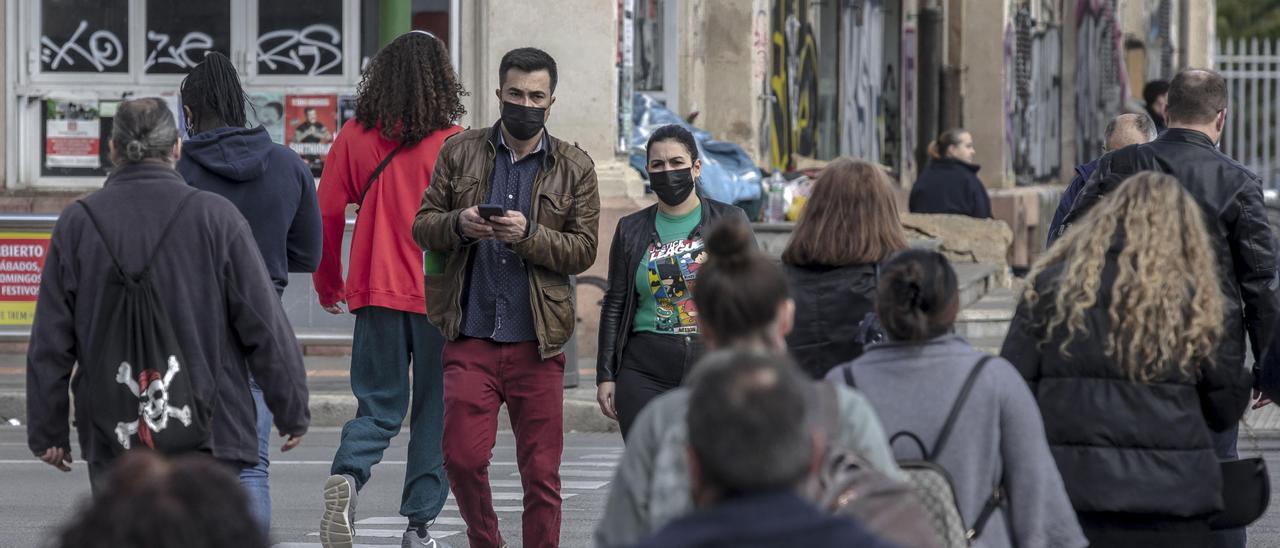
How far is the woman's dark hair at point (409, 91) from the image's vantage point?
746 centimetres

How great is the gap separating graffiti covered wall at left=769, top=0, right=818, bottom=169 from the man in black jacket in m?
13.8

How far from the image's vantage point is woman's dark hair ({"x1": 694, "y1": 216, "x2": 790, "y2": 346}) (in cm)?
365

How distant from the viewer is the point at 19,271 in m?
14.0

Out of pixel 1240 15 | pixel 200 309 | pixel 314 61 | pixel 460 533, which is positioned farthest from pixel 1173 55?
pixel 200 309

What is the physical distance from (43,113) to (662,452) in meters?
14.0

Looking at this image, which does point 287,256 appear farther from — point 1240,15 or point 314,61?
point 1240,15

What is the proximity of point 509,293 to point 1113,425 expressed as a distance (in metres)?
2.50

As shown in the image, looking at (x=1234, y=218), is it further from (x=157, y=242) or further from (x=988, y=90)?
(x=988, y=90)

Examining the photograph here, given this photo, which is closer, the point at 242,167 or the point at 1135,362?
the point at 1135,362

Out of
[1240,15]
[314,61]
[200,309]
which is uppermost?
[1240,15]

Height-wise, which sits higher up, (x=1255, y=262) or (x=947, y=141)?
(x=947, y=141)

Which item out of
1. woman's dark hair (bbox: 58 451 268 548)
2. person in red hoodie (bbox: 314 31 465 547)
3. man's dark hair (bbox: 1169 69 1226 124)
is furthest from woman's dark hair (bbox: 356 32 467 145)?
woman's dark hair (bbox: 58 451 268 548)

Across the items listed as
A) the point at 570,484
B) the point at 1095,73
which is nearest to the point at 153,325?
the point at 570,484

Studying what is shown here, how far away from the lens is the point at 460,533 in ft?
27.5
